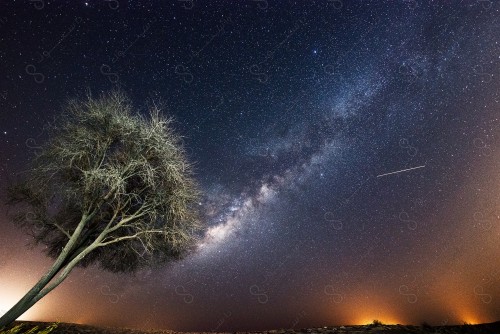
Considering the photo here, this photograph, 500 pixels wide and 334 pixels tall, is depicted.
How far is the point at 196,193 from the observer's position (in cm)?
1741

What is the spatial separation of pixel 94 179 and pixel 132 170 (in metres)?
1.88

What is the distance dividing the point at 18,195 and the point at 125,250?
679 centimetres

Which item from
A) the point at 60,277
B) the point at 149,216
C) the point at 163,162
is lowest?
the point at 60,277

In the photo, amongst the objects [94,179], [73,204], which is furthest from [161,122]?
[73,204]

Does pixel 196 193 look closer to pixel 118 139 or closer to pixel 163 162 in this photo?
pixel 163 162

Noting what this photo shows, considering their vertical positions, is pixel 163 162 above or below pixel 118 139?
below

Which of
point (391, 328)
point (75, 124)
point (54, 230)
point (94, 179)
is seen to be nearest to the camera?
point (391, 328)

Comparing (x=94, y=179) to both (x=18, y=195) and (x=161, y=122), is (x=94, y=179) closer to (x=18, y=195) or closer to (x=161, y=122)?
(x=161, y=122)

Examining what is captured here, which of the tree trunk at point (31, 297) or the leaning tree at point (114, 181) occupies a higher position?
the leaning tree at point (114, 181)

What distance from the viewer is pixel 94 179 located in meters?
14.4

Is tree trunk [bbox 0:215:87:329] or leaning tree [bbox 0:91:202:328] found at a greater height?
leaning tree [bbox 0:91:202:328]

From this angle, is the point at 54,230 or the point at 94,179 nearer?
the point at 94,179

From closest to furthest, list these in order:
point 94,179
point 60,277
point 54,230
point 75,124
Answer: point 60,277
point 94,179
point 75,124
point 54,230

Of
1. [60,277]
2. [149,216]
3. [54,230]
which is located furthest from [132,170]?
[54,230]
